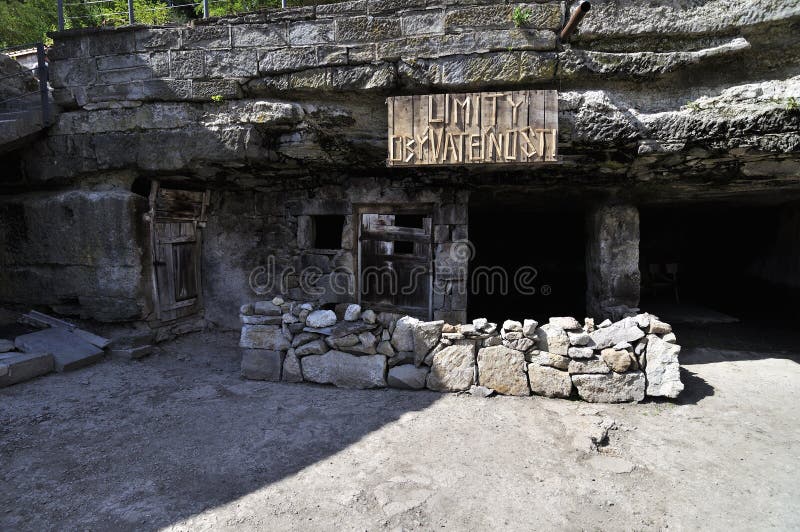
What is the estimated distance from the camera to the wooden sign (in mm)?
4746

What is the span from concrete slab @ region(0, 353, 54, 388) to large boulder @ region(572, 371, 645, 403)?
613cm

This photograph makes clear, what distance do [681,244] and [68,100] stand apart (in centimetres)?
1205

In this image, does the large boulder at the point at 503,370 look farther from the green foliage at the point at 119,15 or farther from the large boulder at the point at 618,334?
the green foliage at the point at 119,15

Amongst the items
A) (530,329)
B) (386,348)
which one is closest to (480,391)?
(530,329)

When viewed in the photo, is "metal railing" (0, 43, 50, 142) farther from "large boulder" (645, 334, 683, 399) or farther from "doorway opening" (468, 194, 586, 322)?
"large boulder" (645, 334, 683, 399)

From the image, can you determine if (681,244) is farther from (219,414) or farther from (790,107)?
(219,414)

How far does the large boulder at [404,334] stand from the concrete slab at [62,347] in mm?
3948

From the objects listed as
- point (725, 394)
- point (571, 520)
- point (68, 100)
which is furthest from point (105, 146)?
Result: point (725, 394)

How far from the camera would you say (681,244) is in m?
10.2

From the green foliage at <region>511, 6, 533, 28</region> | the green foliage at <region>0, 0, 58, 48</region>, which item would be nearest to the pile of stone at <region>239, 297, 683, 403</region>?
the green foliage at <region>511, 6, 533, 28</region>

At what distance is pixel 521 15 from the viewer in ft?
15.5

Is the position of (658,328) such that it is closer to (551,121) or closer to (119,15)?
(551,121)

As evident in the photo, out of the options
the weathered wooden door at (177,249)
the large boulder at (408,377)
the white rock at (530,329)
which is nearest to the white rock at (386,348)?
the large boulder at (408,377)

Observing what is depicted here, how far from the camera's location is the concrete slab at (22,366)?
15.5 ft
